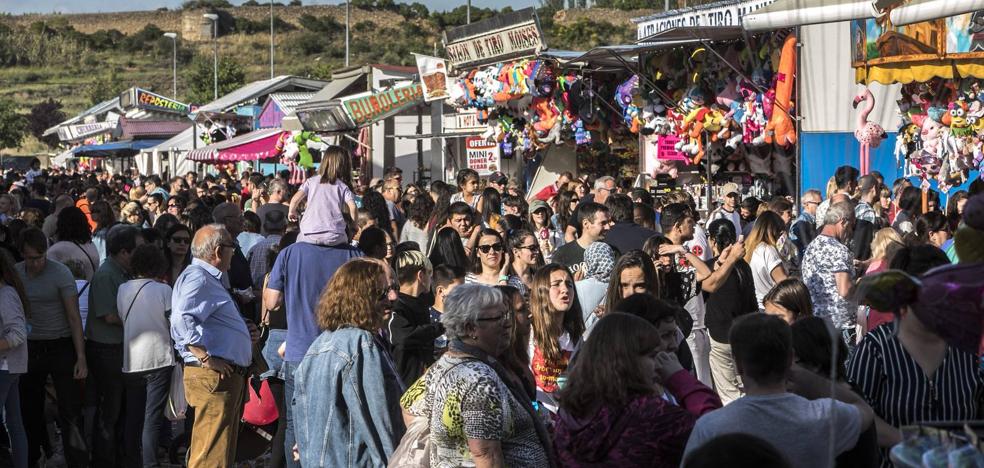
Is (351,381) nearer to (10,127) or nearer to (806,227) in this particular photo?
(806,227)

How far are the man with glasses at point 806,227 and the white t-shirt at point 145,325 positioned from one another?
206 inches

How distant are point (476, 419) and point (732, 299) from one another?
4.50 metres

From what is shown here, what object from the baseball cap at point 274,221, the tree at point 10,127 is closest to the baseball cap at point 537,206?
the baseball cap at point 274,221

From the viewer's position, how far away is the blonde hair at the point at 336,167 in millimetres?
8641

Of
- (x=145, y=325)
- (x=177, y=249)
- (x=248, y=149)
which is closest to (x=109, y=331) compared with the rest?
(x=145, y=325)

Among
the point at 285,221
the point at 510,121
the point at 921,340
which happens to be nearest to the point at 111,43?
the point at 510,121

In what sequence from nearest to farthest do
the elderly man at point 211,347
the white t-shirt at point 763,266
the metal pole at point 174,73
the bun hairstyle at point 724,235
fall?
the elderly man at point 211,347, the white t-shirt at point 763,266, the bun hairstyle at point 724,235, the metal pole at point 174,73

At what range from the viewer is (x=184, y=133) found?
147ft

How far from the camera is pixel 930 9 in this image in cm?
791

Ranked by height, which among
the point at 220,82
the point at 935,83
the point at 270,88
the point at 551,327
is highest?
the point at 220,82

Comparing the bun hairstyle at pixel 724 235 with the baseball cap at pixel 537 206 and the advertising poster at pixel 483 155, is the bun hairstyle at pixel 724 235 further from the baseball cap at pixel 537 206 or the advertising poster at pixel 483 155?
the advertising poster at pixel 483 155

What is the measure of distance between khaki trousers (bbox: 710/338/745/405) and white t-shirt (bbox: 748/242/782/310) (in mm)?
559

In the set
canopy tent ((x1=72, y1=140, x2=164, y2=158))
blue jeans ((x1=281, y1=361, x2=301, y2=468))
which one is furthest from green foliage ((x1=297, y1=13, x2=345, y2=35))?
blue jeans ((x1=281, y1=361, x2=301, y2=468))

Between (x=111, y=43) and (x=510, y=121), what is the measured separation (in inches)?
4039
